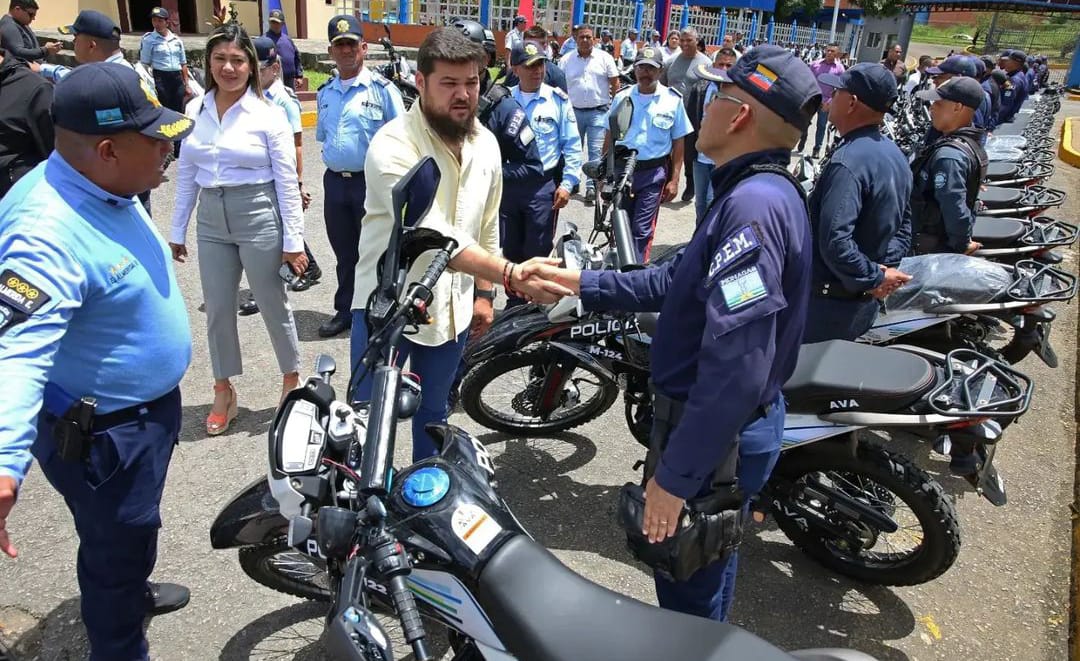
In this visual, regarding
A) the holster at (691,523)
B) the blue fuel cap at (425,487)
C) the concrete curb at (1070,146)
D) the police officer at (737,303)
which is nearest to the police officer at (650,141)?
the police officer at (737,303)

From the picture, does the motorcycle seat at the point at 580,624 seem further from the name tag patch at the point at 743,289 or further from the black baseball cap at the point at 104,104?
the black baseball cap at the point at 104,104

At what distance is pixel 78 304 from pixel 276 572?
3.83 ft

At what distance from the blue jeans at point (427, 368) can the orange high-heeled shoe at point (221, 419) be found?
1.33m

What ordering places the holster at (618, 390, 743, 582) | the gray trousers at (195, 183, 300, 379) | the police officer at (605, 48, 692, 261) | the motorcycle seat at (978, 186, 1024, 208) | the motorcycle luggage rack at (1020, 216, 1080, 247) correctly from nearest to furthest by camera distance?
1. the holster at (618, 390, 743, 582)
2. the gray trousers at (195, 183, 300, 379)
3. the motorcycle luggage rack at (1020, 216, 1080, 247)
4. the police officer at (605, 48, 692, 261)
5. the motorcycle seat at (978, 186, 1024, 208)

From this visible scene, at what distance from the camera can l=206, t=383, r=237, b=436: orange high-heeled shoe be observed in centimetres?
374

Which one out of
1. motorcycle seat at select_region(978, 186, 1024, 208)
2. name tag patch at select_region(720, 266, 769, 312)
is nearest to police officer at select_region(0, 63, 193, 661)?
name tag patch at select_region(720, 266, 769, 312)

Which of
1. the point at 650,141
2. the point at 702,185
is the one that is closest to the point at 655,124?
the point at 650,141

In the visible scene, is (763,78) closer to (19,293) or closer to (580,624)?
(580,624)

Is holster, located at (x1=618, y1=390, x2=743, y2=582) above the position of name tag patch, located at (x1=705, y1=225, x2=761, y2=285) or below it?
below

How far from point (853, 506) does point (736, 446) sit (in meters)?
1.13

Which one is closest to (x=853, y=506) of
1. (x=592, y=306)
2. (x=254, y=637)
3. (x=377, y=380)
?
(x=592, y=306)

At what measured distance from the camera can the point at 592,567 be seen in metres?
3.05

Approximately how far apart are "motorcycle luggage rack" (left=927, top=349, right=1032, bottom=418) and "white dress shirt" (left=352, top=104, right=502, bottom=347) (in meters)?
1.87

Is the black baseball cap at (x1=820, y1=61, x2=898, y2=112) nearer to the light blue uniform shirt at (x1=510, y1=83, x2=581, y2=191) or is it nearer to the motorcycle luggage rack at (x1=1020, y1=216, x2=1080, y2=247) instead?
the light blue uniform shirt at (x1=510, y1=83, x2=581, y2=191)
